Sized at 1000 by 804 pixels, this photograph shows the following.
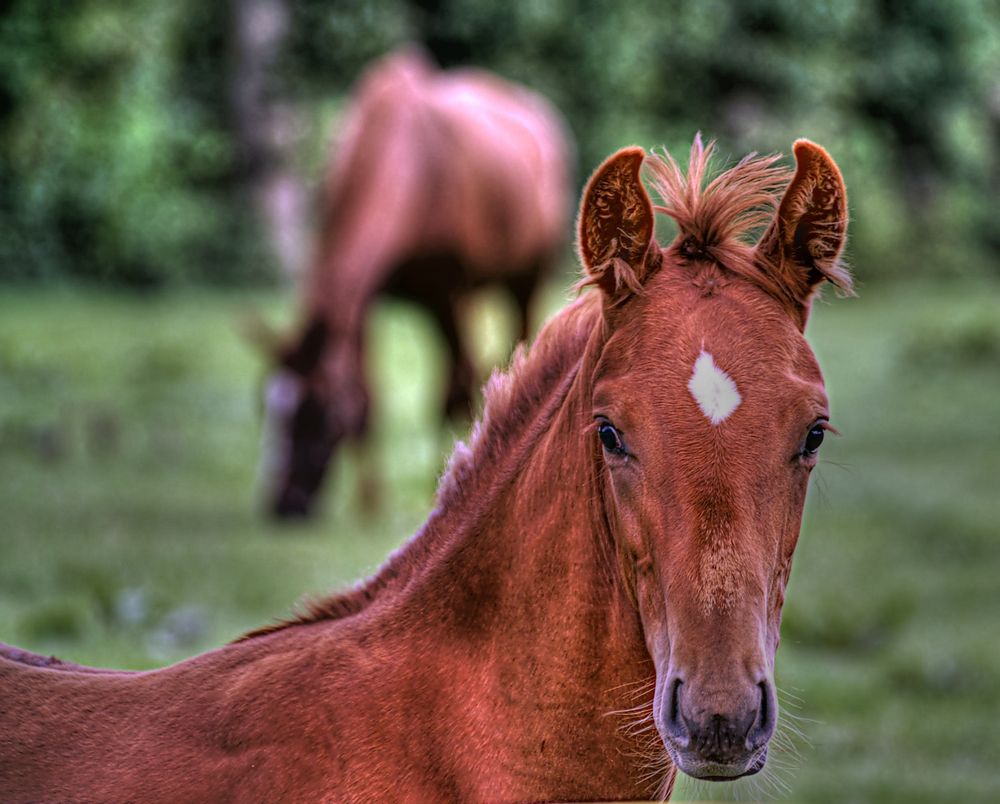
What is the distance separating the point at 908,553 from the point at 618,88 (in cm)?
1409

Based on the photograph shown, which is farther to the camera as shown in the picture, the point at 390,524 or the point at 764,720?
the point at 390,524

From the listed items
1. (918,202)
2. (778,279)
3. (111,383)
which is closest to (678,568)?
(778,279)

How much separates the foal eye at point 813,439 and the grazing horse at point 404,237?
7.54m

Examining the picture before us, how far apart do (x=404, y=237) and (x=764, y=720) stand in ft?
28.6

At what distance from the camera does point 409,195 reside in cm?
1106

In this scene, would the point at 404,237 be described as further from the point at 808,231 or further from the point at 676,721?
the point at 676,721

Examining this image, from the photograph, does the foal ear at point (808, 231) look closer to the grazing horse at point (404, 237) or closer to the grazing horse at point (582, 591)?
the grazing horse at point (582, 591)

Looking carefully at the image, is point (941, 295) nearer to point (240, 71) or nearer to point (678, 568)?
point (240, 71)

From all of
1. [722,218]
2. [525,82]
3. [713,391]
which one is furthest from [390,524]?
→ [525,82]

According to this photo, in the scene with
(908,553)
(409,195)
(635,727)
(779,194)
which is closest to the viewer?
(635,727)

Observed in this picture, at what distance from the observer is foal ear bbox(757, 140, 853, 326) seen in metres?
2.82

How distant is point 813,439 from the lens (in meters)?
2.75

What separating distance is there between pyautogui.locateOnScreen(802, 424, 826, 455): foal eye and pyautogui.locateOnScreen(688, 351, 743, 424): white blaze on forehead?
0.17 metres

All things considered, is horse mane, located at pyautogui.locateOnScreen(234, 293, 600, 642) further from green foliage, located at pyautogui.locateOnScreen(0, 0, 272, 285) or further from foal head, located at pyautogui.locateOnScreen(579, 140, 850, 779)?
green foliage, located at pyautogui.locateOnScreen(0, 0, 272, 285)
